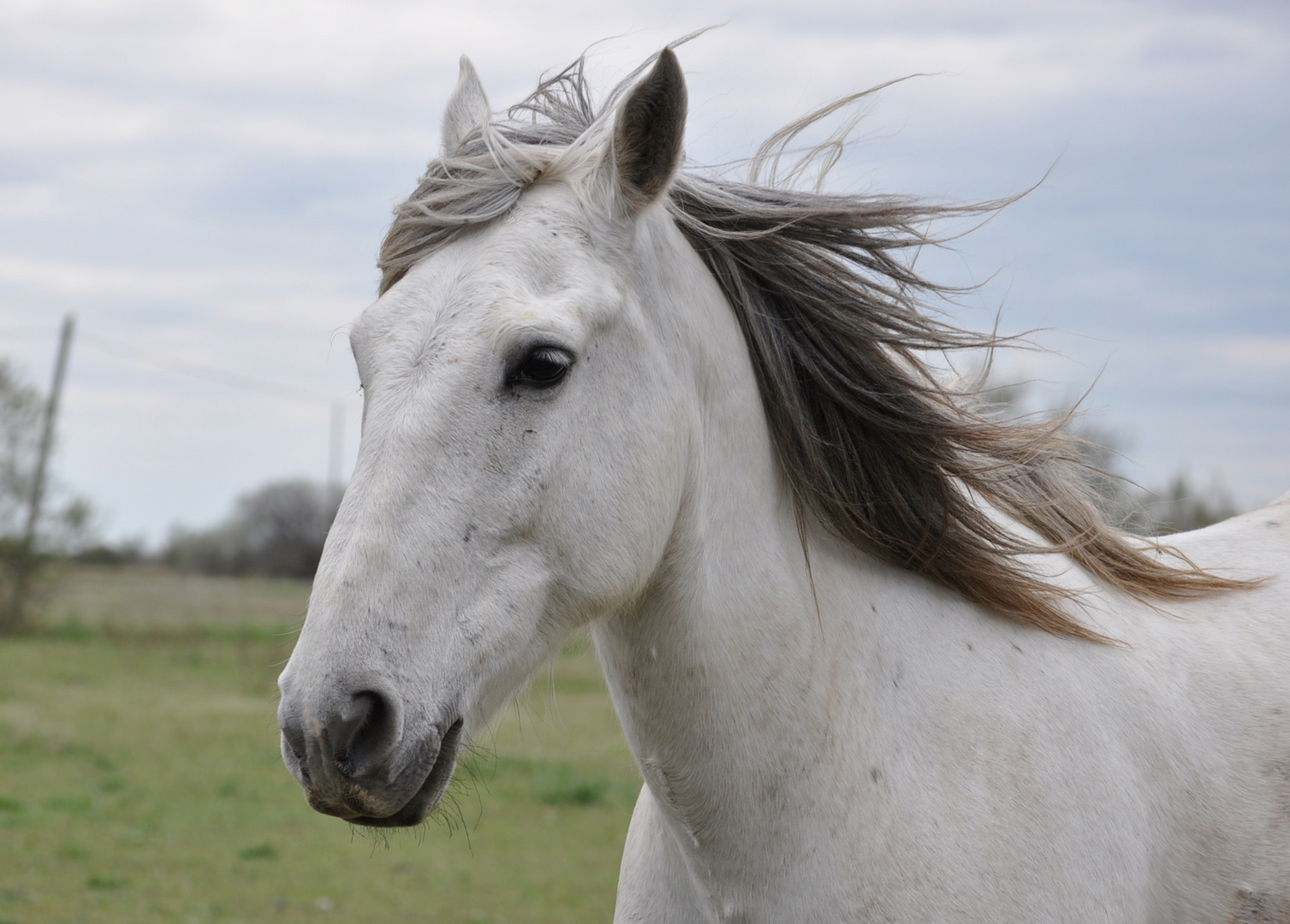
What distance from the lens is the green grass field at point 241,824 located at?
22.9 feet

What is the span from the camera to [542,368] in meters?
1.85

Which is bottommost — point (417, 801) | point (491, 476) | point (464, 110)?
point (417, 801)

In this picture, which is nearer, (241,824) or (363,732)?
(363,732)

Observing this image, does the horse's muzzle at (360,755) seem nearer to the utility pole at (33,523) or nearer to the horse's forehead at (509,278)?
the horse's forehead at (509,278)

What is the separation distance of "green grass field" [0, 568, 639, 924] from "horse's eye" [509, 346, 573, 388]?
66cm

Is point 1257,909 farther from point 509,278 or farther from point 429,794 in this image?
point 509,278

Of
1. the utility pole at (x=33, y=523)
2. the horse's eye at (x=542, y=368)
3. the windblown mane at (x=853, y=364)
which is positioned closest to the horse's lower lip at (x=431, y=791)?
the horse's eye at (x=542, y=368)

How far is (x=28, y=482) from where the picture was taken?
23984mm

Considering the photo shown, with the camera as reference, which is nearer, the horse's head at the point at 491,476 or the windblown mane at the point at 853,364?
the horse's head at the point at 491,476

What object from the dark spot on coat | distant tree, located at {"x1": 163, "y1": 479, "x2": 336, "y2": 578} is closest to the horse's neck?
the dark spot on coat

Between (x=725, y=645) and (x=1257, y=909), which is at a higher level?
(x=725, y=645)

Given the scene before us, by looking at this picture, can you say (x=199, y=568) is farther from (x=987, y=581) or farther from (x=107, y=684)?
(x=987, y=581)

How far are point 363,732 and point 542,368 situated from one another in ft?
2.18

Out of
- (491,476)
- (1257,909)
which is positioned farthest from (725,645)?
(1257,909)
